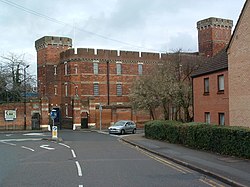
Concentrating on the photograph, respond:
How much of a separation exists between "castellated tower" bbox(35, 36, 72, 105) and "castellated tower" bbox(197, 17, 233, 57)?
2635cm

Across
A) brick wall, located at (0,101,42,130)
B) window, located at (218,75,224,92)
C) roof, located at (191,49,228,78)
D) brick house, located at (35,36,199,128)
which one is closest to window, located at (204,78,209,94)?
roof, located at (191,49,228,78)

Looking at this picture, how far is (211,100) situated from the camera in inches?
1131

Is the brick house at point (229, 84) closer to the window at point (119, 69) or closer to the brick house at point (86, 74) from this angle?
the brick house at point (86, 74)

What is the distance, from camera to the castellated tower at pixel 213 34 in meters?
71.8

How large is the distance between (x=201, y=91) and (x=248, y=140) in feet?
52.7

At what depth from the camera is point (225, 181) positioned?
10805mm

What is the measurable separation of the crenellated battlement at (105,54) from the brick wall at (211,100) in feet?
114

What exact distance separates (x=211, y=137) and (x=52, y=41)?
56.4 metres

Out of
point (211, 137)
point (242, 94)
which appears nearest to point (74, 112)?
point (242, 94)

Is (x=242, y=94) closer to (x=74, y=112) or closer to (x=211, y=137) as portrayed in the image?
A: (x=211, y=137)

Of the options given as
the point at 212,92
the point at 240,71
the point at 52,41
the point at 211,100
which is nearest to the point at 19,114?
the point at 52,41

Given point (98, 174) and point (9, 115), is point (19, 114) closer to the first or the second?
point (9, 115)

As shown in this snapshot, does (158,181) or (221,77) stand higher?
(221,77)

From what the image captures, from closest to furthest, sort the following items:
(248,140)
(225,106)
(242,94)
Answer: (248,140) < (242,94) < (225,106)
